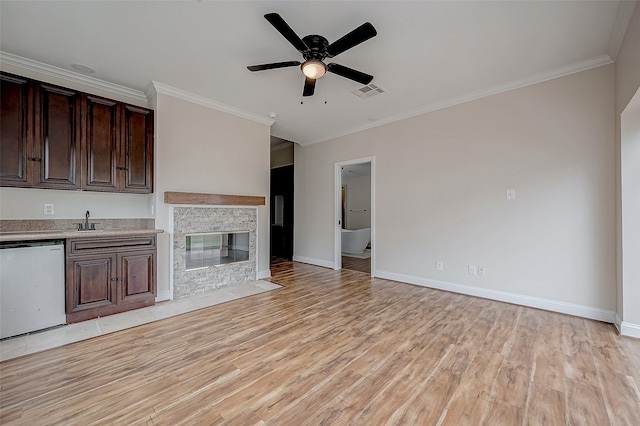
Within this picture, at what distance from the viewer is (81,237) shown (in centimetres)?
274

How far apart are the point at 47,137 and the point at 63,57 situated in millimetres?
888

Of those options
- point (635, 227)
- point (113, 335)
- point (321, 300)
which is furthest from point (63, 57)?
point (635, 227)

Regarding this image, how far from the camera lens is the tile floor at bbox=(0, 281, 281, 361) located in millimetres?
2301

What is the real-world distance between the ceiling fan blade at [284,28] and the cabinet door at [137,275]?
2.90 metres

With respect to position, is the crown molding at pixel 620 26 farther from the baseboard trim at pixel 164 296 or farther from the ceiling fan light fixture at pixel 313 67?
the baseboard trim at pixel 164 296

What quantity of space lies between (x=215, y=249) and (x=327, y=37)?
3.26 m

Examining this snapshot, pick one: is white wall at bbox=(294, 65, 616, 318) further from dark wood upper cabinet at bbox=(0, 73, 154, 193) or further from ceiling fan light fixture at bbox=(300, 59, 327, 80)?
dark wood upper cabinet at bbox=(0, 73, 154, 193)

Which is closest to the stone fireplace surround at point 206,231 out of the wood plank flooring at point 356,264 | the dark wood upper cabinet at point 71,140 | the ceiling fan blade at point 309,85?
the dark wood upper cabinet at point 71,140

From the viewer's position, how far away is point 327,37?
2518mm

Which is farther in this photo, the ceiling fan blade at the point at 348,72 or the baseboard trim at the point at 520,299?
the baseboard trim at the point at 520,299

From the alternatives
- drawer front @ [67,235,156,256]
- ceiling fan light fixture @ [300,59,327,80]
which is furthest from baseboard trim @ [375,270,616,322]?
drawer front @ [67,235,156,256]

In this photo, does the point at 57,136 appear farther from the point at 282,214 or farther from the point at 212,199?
the point at 282,214

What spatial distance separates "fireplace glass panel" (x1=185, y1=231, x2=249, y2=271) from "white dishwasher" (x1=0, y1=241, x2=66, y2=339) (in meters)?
1.36

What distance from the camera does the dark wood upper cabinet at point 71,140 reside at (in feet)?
8.77
